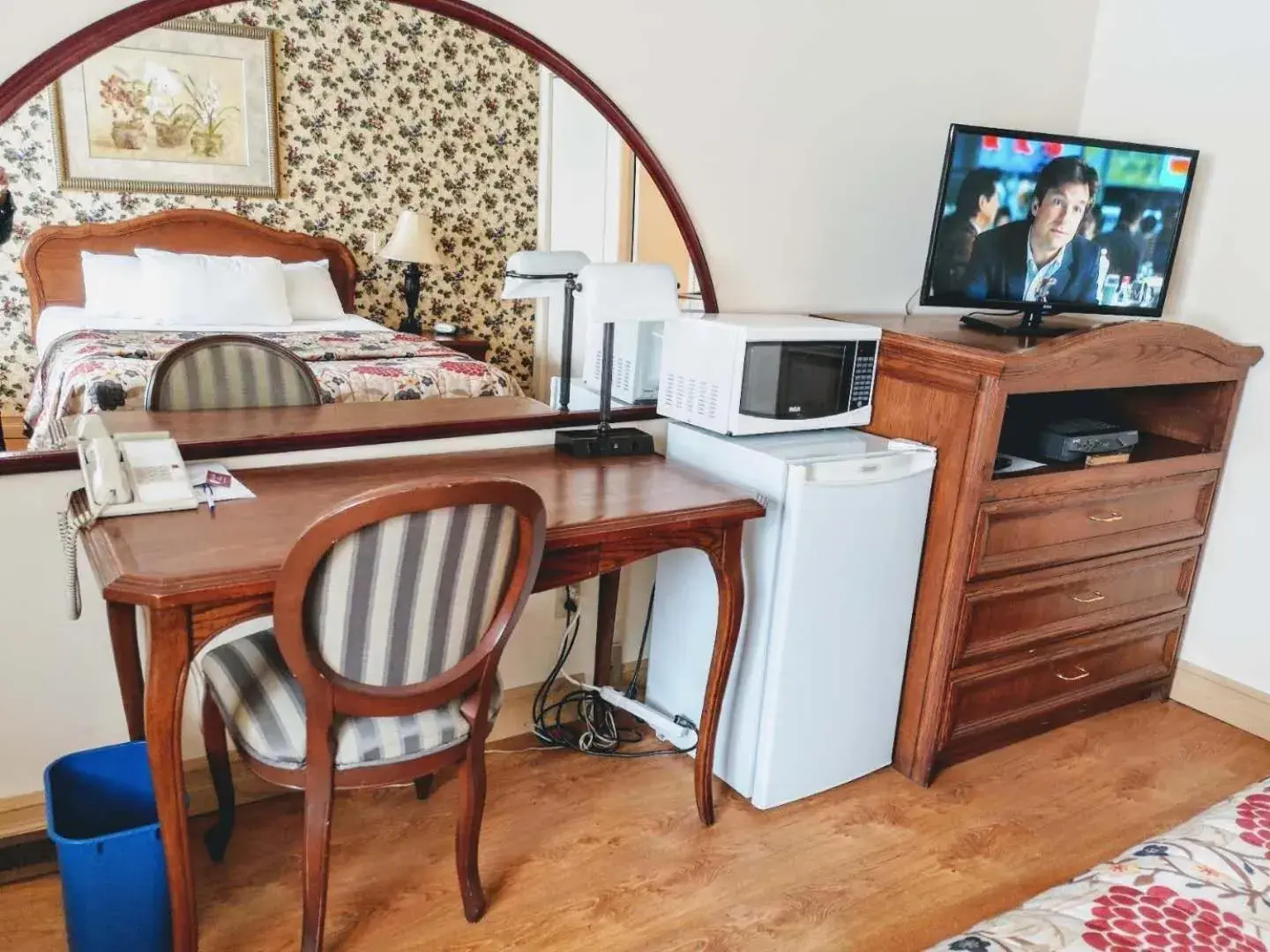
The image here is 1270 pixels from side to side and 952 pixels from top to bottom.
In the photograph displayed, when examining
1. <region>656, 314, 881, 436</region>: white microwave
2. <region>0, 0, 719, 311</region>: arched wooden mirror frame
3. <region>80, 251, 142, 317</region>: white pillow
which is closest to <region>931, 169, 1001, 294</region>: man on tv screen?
<region>656, 314, 881, 436</region>: white microwave

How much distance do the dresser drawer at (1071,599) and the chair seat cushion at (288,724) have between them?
1282 millimetres

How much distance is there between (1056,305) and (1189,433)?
65 cm

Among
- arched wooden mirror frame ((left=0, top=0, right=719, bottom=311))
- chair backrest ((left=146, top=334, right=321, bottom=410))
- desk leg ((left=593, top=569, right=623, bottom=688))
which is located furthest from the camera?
desk leg ((left=593, top=569, right=623, bottom=688))

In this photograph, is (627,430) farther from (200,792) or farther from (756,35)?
(200,792)

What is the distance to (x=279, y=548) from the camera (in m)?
1.44

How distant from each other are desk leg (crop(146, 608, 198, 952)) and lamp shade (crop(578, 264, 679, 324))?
3.31 ft

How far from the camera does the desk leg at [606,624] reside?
2465 millimetres

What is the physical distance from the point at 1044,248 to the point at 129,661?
2263mm

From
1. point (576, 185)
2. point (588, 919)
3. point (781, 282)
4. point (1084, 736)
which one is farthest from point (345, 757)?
point (1084, 736)

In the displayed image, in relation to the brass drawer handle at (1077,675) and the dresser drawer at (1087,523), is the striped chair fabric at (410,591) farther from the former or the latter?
the brass drawer handle at (1077,675)

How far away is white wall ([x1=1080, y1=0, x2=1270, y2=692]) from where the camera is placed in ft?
8.52

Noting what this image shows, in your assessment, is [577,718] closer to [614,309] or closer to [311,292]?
[614,309]

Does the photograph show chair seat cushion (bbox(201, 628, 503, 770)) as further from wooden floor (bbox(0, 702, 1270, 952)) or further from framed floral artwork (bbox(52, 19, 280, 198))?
framed floral artwork (bbox(52, 19, 280, 198))

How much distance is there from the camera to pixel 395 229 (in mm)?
2035
